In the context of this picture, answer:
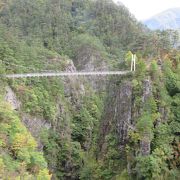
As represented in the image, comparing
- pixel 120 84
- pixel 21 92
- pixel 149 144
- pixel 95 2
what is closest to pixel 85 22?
pixel 95 2

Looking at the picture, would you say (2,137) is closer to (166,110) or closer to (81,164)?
(166,110)

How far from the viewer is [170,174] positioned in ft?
64.0

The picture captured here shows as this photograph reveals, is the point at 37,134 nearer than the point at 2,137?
No

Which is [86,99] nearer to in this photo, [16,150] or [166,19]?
[16,150]

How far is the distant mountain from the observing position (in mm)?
174750

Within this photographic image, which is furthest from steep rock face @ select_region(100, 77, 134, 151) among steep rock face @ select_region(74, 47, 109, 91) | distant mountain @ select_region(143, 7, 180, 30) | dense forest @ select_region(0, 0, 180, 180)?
distant mountain @ select_region(143, 7, 180, 30)

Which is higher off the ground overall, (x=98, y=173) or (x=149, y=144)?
(x=149, y=144)

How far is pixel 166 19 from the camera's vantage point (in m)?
183

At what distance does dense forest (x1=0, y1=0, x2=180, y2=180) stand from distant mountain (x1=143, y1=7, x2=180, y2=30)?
4693 inches

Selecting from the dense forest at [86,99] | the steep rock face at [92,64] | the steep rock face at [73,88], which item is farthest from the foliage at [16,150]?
the steep rock face at [92,64]

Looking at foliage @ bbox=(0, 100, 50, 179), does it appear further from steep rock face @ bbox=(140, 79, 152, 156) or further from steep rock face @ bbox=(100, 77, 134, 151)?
steep rock face @ bbox=(140, 79, 152, 156)

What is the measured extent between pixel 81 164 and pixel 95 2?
32.3 m

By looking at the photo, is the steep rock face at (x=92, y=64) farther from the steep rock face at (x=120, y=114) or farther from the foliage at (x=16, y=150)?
the foliage at (x=16, y=150)

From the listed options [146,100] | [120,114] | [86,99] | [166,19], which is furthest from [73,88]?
[166,19]
